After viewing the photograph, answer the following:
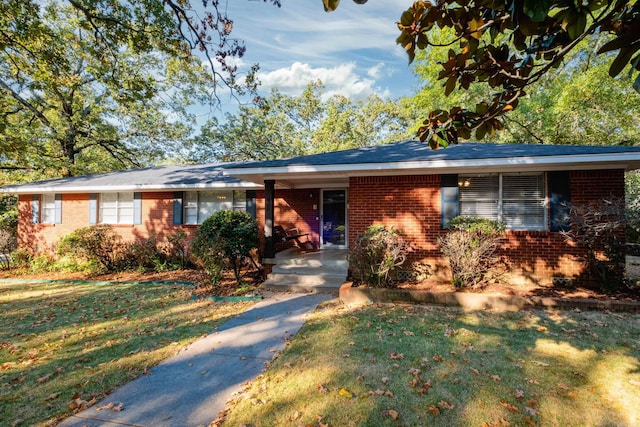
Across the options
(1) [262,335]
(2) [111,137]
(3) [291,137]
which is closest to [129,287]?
(1) [262,335]

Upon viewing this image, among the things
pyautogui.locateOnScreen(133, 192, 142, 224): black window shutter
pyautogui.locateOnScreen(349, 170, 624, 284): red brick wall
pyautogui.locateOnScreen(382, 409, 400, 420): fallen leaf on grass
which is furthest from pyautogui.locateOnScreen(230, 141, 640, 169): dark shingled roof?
pyautogui.locateOnScreen(133, 192, 142, 224): black window shutter

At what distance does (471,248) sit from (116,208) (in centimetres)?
1276

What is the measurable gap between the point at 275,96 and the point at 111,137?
601 inches

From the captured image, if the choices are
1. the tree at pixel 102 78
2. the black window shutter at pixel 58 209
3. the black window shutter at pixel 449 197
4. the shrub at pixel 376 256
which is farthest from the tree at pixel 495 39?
the black window shutter at pixel 58 209

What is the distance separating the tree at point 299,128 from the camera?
2633 cm

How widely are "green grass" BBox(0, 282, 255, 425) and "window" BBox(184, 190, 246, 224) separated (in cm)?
338

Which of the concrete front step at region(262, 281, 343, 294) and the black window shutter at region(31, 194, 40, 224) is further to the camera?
the black window shutter at region(31, 194, 40, 224)

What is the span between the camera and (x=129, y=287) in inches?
354

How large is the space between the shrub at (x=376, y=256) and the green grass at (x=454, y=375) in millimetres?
1647

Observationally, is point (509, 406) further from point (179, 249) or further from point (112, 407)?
point (179, 249)

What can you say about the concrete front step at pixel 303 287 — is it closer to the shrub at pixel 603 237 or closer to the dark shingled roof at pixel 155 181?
the dark shingled roof at pixel 155 181

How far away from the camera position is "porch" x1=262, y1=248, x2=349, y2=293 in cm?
791

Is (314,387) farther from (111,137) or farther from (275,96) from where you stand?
(275,96)

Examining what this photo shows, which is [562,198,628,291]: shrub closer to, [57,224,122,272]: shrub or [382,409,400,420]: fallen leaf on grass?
[382,409,400,420]: fallen leaf on grass
